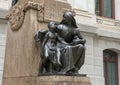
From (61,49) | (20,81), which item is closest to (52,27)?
(61,49)

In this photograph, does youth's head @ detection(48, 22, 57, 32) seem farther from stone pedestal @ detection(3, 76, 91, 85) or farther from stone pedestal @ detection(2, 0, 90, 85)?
stone pedestal @ detection(3, 76, 91, 85)

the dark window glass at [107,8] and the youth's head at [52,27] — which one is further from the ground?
the dark window glass at [107,8]

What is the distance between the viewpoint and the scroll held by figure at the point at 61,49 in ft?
21.8

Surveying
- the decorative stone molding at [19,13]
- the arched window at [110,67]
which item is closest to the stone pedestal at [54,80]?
the decorative stone molding at [19,13]

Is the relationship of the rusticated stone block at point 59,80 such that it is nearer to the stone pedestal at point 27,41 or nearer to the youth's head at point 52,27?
the stone pedestal at point 27,41

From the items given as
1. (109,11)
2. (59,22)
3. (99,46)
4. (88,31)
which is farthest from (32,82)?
(109,11)

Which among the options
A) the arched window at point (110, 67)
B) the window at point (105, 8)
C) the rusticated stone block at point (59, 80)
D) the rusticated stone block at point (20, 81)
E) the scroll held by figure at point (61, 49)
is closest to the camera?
the rusticated stone block at point (59, 80)

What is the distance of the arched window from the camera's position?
17.2 m

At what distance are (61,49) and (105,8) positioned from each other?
11585mm

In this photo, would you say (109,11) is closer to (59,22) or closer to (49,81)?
(59,22)

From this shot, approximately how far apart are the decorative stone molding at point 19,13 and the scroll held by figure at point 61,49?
1.96 ft

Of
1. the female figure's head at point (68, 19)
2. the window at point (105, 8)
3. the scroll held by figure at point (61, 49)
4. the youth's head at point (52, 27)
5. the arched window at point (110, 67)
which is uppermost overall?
the window at point (105, 8)

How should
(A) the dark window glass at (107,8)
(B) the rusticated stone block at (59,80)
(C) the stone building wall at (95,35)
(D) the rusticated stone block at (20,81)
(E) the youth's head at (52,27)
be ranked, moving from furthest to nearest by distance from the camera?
(A) the dark window glass at (107,8), (C) the stone building wall at (95,35), (E) the youth's head at (52,27), (D) the rusticated stone block at (20,81), (B) the rusticated stone block at (59,80)

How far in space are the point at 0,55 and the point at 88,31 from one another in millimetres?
4514
